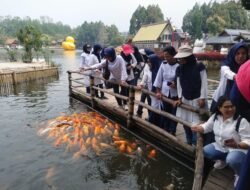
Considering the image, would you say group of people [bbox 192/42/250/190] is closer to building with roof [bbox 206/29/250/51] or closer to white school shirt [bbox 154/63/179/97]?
white school shirt [bbox 154/63/179/97]

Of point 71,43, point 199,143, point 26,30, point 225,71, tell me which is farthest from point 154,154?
point 71,43

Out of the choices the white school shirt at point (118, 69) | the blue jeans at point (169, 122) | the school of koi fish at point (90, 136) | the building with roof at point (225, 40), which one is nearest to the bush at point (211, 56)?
the building with roof at point (225, 40)

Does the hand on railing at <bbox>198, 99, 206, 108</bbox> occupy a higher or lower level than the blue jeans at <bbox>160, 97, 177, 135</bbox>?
higher

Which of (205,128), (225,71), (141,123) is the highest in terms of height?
(225,71)

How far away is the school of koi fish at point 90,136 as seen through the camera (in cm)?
660

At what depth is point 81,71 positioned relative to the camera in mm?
10141

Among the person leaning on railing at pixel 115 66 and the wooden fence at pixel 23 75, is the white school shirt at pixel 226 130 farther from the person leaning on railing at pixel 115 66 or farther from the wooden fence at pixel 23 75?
the wooden fence at pixel 23 75

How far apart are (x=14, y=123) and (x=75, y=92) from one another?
142 inches

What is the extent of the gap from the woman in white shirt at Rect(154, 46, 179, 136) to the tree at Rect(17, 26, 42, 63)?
24158 mm

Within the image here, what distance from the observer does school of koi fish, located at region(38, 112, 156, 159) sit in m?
6.60

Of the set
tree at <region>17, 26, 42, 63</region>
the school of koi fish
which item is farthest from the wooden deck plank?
tree at <region>17, 26, 42, 63</region>

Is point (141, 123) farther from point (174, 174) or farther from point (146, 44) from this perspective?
point (146, 44)

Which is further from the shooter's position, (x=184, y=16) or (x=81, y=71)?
(x=184, y=16)

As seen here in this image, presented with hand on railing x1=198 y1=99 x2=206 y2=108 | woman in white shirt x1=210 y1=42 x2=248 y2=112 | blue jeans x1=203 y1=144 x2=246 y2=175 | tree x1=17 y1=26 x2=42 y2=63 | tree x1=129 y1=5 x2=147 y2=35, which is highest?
tree x1=129 y1=5 x2=147 y2=35
